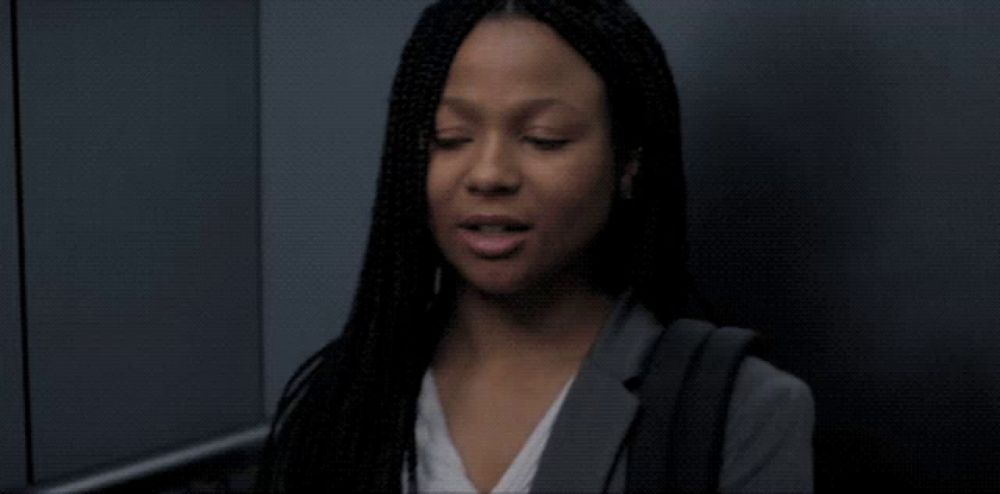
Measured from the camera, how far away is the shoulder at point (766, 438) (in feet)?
4.00

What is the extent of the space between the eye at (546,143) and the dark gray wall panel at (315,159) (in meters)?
0.63

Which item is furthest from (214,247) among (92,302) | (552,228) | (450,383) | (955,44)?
(955,44)

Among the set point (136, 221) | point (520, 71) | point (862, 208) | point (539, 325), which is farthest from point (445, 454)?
point (136, 221)

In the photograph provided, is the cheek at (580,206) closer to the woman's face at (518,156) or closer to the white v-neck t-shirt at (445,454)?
the woman's face at (518,156)

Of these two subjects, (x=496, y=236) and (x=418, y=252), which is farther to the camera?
(x=418, y=252)

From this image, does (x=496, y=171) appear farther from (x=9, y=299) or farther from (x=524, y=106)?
(x=9, y=299)

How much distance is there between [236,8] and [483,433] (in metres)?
0.88

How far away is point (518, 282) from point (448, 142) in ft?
0.50

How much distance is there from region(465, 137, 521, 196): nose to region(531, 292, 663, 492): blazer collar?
0.67ft

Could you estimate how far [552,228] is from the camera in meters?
1.24

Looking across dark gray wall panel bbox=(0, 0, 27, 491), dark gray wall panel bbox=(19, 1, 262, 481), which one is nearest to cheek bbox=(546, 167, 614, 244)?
dark gray wall panel bbox=(19, 1, 262, 481)

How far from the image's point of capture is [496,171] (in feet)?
3.96

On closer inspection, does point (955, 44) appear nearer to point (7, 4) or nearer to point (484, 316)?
point (484, 316)

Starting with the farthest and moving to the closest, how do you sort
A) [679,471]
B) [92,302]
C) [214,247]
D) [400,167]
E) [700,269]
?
1. [214,247]
2. [92,302]
3. [700,269]
4. [400,167]
5. [679,471]
